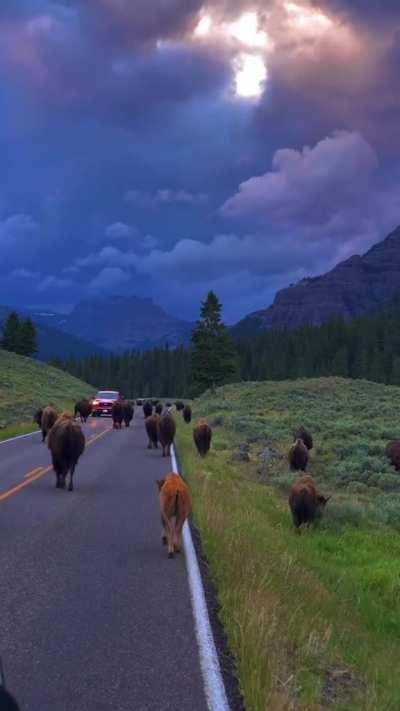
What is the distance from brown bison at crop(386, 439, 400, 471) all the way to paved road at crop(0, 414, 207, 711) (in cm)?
1052

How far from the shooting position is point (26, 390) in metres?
60.1

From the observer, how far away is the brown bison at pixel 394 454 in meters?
22.0

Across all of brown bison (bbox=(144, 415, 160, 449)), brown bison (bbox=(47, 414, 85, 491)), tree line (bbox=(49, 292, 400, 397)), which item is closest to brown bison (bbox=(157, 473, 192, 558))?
brown bison (bbox=(47, 414, 85, 491))

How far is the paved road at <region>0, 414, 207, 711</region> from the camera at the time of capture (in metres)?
4.83

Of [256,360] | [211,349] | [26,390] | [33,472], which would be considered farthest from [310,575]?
[256,360]

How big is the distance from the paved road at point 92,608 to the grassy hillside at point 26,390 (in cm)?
1953

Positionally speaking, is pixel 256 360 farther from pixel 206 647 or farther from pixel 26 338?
pixel 206 647

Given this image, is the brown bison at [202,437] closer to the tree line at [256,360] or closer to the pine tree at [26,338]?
the tree line at [256,360]

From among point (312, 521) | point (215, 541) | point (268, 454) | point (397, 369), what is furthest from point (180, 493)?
point (397, 369)

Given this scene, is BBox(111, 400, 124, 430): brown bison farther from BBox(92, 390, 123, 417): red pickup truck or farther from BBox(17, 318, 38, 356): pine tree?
BBox(17, 318, 38, 356): pine tree

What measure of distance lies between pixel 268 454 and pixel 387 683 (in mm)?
18944

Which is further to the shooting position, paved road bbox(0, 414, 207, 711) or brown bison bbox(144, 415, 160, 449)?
brown bison bbox(144, 415, 160, 449)

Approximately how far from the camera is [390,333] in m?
135

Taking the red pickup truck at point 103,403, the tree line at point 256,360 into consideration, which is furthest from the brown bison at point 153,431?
the tree line at point 256,360
